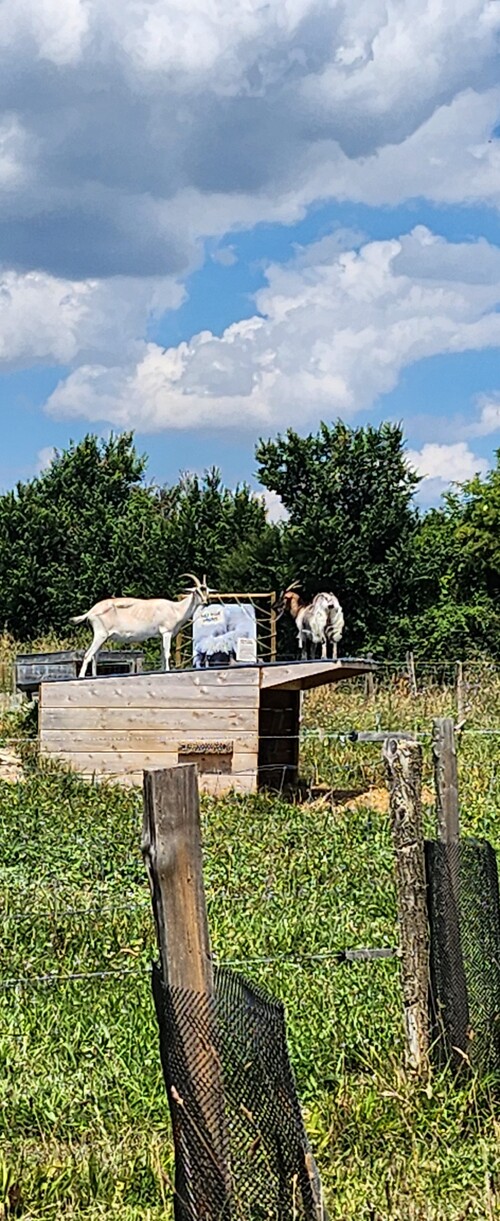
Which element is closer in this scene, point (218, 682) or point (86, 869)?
point (86, 869)

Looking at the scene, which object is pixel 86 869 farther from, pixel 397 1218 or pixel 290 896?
pixel 397 1218

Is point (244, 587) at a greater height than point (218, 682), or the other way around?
point (244, 587)

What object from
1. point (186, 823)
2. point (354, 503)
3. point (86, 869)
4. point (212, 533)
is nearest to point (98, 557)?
point (212, 533)

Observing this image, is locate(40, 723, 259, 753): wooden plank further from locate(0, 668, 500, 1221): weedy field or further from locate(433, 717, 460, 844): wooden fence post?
locate(433, 717, 460, 844): wooden fence post

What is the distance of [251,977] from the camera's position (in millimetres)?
6234

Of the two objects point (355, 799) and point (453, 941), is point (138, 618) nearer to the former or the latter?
point (355, 799)

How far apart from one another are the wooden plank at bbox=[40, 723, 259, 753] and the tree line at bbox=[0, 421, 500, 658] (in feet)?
55.1

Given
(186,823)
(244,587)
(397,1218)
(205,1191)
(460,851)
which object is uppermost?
(244,587)

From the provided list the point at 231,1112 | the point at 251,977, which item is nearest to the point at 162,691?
the point at 251,977

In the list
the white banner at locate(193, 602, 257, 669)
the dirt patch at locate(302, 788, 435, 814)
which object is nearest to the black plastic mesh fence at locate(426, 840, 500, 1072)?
the dirt patch at locate(302, 788, 435, 814)

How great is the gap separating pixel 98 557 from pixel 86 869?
28008 mm

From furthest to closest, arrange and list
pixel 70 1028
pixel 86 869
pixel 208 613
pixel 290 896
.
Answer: pixel 208 613 → pixel 86 869 → pixel 290 896 → pixel 70 1028

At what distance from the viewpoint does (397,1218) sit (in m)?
3.87

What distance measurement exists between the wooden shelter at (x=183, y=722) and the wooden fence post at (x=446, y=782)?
21.2 ft
